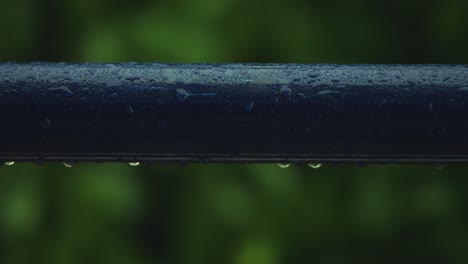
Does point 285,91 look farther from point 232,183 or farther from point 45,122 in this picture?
point 232,183

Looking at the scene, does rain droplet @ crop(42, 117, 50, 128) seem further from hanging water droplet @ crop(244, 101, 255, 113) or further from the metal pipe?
hanging water droplet @ crop(244, 101, 255, 113)

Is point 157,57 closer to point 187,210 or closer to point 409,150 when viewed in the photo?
point 187,210

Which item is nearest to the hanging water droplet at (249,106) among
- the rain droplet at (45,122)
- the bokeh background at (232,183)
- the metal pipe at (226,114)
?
the metal pipe at (226,114)

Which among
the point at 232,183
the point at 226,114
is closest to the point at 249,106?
the point at 226,114

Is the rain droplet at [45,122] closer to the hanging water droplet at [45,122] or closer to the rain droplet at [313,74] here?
the hanging water droplet at [45,122]

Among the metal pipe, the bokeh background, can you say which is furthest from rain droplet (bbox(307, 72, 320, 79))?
the bokeh background

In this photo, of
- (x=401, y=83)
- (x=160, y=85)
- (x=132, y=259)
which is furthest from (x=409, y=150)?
(x=132, y=259)
